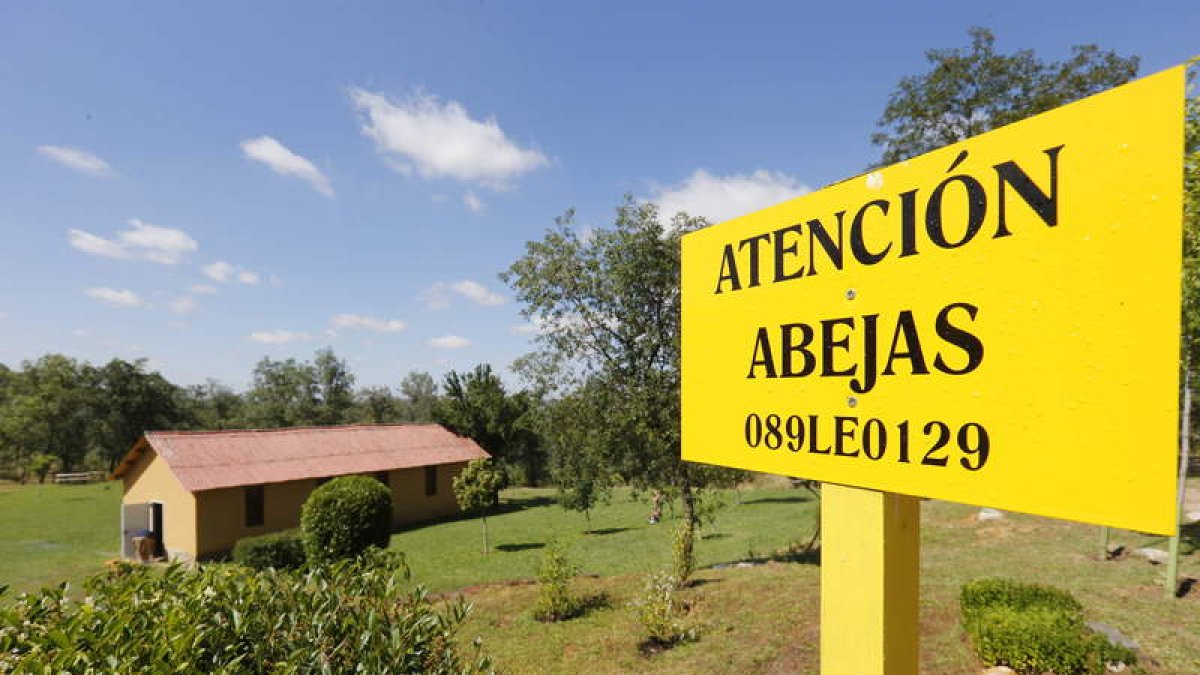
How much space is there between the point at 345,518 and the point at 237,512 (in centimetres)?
832

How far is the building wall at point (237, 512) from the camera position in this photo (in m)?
21.0

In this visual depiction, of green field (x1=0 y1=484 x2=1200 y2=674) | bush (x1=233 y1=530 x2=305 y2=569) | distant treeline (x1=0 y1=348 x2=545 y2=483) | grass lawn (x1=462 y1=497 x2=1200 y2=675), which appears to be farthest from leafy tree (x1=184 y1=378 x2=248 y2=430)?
grass lawn (x1=462 y1=497 x2=1200 y2=675)

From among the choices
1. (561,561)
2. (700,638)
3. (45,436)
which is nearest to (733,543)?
(561,561)

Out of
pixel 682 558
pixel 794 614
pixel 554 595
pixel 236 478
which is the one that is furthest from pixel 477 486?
pixel 794 614

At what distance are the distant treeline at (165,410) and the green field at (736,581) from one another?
9905 mm

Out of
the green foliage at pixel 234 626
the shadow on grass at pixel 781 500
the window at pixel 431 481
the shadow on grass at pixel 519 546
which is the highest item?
the green foliage at pixel 234 626

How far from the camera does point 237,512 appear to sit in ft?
72.2

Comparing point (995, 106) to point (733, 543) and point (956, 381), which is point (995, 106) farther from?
point (956, 381)

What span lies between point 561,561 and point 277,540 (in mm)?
12247

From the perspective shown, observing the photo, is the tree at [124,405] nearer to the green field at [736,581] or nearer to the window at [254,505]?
the green field at [736,581]

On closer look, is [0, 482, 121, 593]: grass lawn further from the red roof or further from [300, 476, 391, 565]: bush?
[300, 476, 391, 565]: bush

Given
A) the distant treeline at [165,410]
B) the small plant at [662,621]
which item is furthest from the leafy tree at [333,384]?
the small plant at [662,621]

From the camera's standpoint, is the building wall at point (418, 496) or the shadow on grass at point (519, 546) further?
the building wall at point (418, 496)

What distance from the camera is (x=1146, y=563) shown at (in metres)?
11.3
